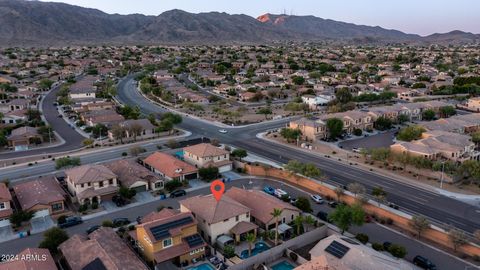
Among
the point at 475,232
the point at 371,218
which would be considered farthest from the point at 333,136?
the point at 475,232

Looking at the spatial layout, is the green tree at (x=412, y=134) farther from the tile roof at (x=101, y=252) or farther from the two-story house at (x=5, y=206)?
the two-story house at (x=5, y=206)

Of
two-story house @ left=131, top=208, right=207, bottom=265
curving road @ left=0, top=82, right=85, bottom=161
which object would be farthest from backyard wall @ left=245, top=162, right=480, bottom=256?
curving road @ left=0, top=82, right=85, bottom=161

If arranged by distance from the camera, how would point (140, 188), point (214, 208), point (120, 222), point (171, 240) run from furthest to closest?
point (140, 188) → point (120, 222) → point (214, 208) → point (171, 240)

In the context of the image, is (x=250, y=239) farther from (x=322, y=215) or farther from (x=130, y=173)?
(x=130, y=173)

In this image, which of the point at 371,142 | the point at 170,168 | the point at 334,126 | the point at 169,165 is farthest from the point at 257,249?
the point at 371,142

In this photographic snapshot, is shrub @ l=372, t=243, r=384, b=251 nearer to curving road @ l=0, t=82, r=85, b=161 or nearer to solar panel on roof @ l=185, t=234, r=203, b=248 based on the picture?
solar panel on roof @ l=185, t=234, r=203, b=248
